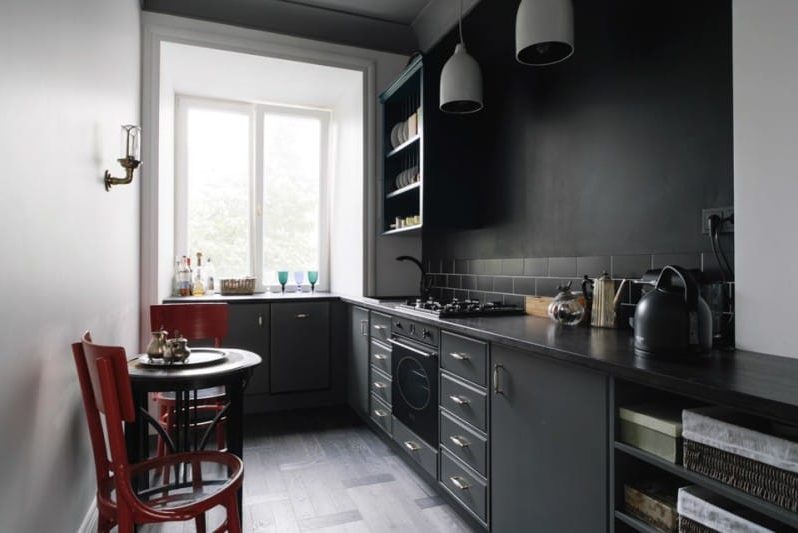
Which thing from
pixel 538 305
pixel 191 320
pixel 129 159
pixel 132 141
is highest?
pixel 132 141

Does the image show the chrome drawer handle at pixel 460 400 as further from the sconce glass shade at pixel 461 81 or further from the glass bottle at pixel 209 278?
the glass bottle at pixel 209 278

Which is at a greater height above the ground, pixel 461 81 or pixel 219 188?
pixel 461 81

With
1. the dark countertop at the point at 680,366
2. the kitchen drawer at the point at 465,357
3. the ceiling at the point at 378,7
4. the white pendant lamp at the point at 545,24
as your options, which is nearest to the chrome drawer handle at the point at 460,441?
the kitchen drawer at the point at 465,357

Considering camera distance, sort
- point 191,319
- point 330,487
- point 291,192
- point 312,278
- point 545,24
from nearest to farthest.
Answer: point 545,24
point 330,487
point 191,319
point 312,278
point 291,192

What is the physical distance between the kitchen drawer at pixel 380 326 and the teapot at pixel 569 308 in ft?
3.82

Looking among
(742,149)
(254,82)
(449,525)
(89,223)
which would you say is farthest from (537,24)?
(254,82)

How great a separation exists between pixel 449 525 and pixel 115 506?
4.50 feet

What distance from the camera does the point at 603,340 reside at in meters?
1.73

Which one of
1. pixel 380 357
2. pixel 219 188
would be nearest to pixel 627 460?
pixel 380 357

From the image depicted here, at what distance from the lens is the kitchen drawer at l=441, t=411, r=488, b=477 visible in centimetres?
204

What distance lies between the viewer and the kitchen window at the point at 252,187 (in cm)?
431

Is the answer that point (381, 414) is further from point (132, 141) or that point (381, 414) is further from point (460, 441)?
point (132, 141)

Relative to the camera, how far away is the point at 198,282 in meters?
4.16

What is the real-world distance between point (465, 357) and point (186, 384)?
3.63ft
